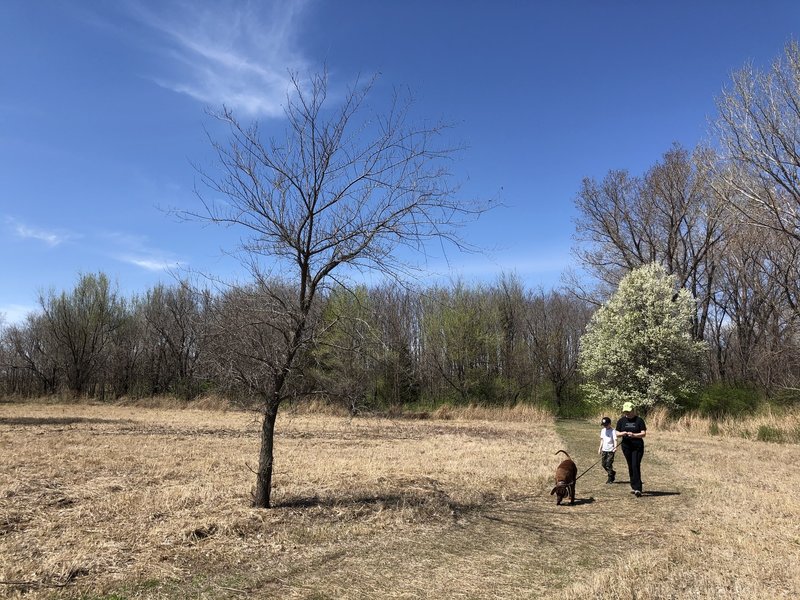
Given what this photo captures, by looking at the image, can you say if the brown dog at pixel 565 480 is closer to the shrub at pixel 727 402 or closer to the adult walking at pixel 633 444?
the adult walking at pixel 633 444

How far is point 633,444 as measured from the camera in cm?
1033

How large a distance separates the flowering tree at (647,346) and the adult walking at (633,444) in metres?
18.7

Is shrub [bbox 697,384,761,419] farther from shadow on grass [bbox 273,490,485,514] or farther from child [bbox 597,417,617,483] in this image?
shadow on grass [bbox 273,490,485,514]

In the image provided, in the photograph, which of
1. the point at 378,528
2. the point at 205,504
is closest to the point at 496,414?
the point at 378,528

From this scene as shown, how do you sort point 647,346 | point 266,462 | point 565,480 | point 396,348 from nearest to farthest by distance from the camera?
point 266,462, point 565,480, point 647,346, point 396,348

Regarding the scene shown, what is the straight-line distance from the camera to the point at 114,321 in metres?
44.4

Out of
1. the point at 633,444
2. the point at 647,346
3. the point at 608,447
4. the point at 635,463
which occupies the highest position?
the point at 647,346

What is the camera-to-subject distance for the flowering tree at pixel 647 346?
27.5 m

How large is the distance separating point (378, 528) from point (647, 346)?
24.3 m

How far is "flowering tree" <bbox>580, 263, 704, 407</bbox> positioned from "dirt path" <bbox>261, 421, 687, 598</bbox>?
759 inches

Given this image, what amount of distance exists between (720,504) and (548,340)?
29098 mm

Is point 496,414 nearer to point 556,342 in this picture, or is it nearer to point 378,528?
point 556,342

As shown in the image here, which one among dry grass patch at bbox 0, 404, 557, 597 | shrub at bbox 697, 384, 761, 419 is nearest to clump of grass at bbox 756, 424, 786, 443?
shrub at bbox 697, 384, 761, 419

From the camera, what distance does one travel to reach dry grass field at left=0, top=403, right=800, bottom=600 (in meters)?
5.17
